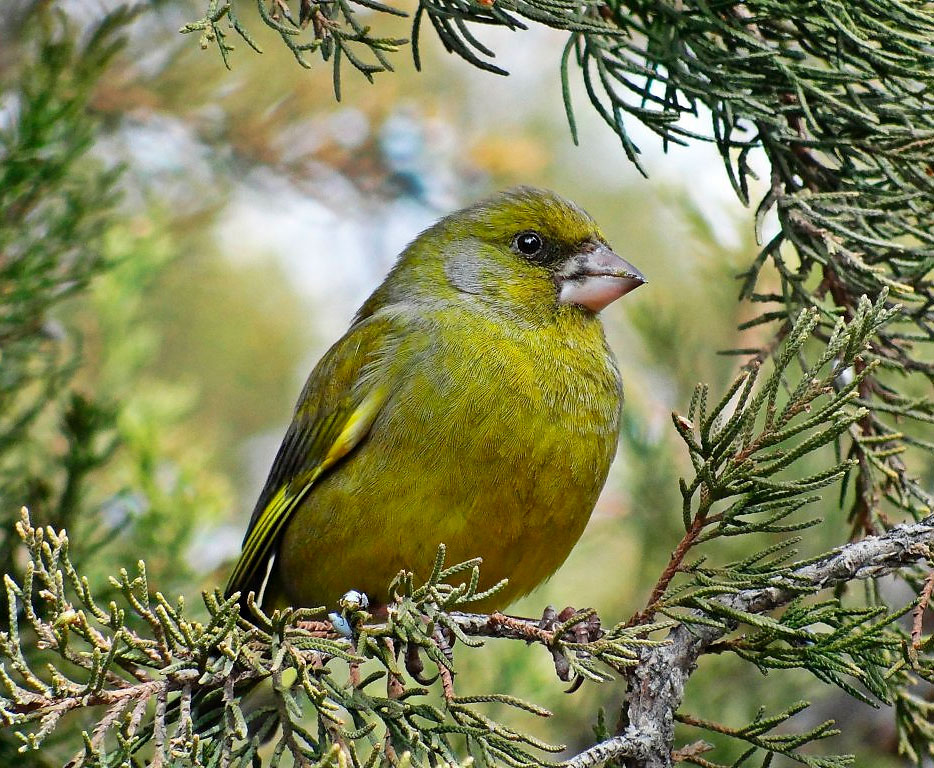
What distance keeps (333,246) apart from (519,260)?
282 cm

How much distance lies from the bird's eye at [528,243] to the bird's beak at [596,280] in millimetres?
152

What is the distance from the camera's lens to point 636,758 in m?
2.22

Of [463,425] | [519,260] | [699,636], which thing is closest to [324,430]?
[463,425]

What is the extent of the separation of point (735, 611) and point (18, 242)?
8.20 ft

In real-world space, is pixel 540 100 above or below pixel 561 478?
above

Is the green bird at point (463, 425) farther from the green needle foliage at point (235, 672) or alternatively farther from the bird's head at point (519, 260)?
the green needle foliage at point (235, 672)

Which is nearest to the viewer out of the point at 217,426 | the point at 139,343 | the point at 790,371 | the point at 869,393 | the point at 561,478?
the point at 869,393

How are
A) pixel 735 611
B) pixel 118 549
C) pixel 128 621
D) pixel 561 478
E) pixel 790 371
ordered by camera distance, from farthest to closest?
pixel 790 371 → pixel 118 549 → pixel 128 621 → pixel 561 478 → pixel 735 611

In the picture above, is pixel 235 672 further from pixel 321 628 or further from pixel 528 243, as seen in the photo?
pixel 528 243

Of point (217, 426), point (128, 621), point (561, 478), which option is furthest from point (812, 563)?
point (217, 426)

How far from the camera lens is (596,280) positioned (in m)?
3.91

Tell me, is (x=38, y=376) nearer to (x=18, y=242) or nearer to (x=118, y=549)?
(x=18, y=242)

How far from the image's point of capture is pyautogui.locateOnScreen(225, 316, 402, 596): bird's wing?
11.8 feet

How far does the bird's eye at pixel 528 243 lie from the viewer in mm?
4102
